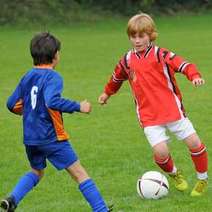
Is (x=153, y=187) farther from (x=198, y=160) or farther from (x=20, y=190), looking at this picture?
(x=20, y=190)

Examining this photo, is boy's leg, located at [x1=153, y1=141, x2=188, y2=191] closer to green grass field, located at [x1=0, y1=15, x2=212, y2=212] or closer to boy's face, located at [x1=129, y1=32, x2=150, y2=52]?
green grass field, located at [x1=0, y1=15, x2=212, y2=212]

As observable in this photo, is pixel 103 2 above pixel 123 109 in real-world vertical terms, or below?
below

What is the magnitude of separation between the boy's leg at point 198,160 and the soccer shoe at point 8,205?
183 centimetres

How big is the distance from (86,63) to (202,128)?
35.2ft

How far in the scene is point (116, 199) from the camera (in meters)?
6.76

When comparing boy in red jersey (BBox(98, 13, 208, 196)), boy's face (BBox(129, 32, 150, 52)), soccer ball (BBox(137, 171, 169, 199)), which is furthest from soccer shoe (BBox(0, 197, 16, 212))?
boy's face (BBox(129, 32, 150, 52))

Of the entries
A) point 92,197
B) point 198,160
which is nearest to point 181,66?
point 198,160

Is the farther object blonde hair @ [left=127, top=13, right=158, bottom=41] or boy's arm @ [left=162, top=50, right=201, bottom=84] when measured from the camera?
blonde hair @ [left=127, top=13, right=158, bottom=41]

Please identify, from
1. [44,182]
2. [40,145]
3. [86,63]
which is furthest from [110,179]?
[86,63]

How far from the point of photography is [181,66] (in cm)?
650

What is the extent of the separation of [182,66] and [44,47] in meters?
1.39

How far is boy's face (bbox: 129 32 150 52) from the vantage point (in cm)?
662

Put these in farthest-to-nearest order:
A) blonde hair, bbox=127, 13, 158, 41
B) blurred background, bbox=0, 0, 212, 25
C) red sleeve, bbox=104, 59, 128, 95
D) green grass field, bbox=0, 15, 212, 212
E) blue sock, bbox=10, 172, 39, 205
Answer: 1. blurred background, bbox=0, 0, 212, 25
2. red sleeve, bbox=104, 59, 128, 95
3. green grass field, bbox=0, 15, 212, 212
4. blonde hair, bbox=127, 13, 158, 41
5. blue sock, bbox=10, 172, 39, 205

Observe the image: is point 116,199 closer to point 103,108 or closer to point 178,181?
point 178,181
